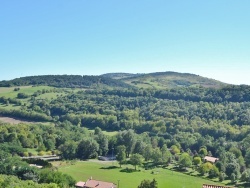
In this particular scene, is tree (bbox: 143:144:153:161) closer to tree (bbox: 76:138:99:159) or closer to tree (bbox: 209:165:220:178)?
tree (bbox: 76:138:99:159)

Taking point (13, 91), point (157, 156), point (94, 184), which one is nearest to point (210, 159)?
point (157, 156)

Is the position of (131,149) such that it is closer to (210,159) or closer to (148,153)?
(148,153)

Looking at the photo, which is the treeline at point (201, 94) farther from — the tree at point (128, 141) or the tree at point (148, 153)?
the tree at point (148, 153)

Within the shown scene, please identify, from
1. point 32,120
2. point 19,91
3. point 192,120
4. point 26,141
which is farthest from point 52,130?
point 19,91

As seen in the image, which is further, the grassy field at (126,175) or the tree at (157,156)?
the tree at (157,156)

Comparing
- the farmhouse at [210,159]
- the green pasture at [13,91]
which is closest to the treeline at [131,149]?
the farmhouse at [210,159]
